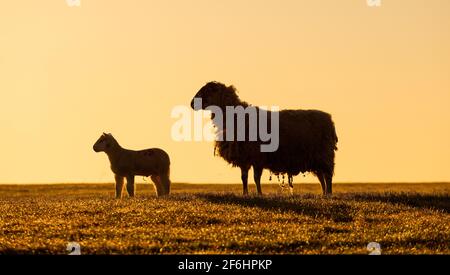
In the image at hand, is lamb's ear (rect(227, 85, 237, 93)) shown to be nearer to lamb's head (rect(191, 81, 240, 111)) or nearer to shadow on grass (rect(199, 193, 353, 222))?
lamb's head (rect(191, 81, 240, 111))

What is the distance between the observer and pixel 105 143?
37125mm

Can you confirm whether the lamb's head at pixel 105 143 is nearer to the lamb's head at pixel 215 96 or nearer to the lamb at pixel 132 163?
the lamb at pixel 132 163

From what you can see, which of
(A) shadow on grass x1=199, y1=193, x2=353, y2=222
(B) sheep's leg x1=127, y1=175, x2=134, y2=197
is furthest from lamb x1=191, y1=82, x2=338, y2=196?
(B) sheep's leg x1=127, y1=175, x2=134, y2=197

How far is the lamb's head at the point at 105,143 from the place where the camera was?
121ft

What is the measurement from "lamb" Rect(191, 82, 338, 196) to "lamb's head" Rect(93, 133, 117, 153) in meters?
5.03

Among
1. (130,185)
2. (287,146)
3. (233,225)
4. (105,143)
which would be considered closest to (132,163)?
(130,185)

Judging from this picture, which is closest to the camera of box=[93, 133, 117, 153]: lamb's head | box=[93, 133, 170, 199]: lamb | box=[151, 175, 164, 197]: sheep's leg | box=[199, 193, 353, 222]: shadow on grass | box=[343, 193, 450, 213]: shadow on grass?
box=[199, 193, 353, 222]: shadow on grass

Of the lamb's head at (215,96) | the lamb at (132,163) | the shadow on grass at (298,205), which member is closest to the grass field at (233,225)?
the shadow on grass at (298,205)

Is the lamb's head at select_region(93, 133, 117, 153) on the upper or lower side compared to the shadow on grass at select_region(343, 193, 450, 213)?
upper

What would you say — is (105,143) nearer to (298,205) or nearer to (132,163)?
(132,163)

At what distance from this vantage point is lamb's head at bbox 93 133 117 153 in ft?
121

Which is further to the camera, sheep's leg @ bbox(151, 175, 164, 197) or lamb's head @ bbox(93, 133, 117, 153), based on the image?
sheep's leg @ bbox(151, 175, 164, 197)

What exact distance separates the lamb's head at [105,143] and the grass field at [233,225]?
795 cm
